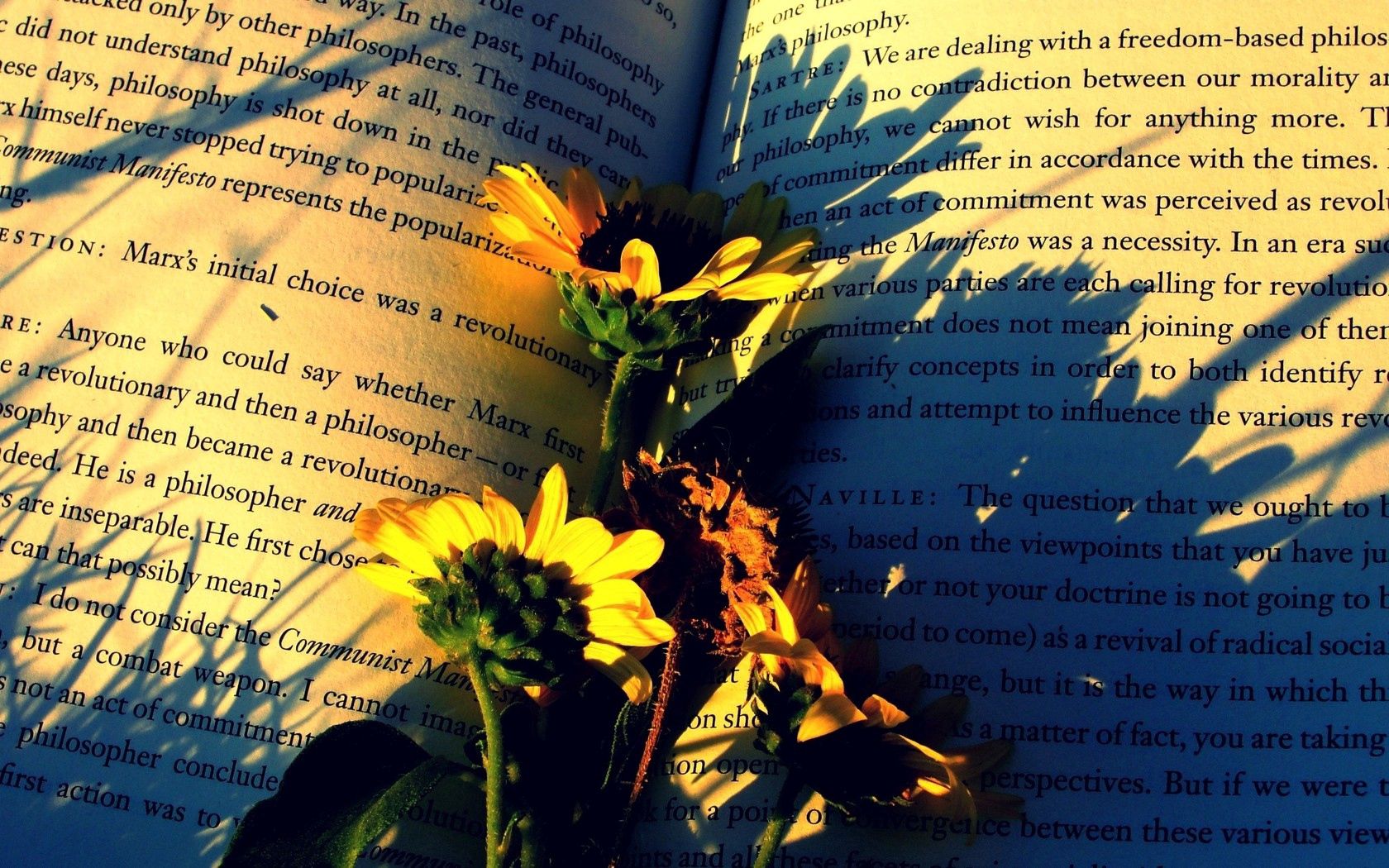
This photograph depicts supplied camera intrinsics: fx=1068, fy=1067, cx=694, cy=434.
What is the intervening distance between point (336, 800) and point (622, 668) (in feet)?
0.53

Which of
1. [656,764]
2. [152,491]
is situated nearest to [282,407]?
[152,491]

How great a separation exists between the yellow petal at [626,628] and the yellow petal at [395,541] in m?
0.09

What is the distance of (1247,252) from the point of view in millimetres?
705

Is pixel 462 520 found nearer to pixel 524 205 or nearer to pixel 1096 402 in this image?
pixel 524 205

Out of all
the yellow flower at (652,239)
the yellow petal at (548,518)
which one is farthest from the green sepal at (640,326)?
the yellow petal at (548,518)

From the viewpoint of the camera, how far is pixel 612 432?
0.62 m

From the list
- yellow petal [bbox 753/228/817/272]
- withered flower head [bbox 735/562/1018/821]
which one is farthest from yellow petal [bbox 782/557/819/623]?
yellow petal [bbox 753/228/817/272]

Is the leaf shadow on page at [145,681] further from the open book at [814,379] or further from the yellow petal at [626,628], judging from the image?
the yellow petal at [626,628]

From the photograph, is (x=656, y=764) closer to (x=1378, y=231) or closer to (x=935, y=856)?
(x=935, y=856)

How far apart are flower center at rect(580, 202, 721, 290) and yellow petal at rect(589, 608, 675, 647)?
0.67 ft

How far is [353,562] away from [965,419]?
390 mm

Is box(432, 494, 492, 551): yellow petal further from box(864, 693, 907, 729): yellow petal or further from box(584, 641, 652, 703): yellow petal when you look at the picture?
box(864, 693, 907, 729): yellow petal

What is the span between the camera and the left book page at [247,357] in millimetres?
618

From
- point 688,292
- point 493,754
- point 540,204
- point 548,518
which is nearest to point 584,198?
point 540,204
